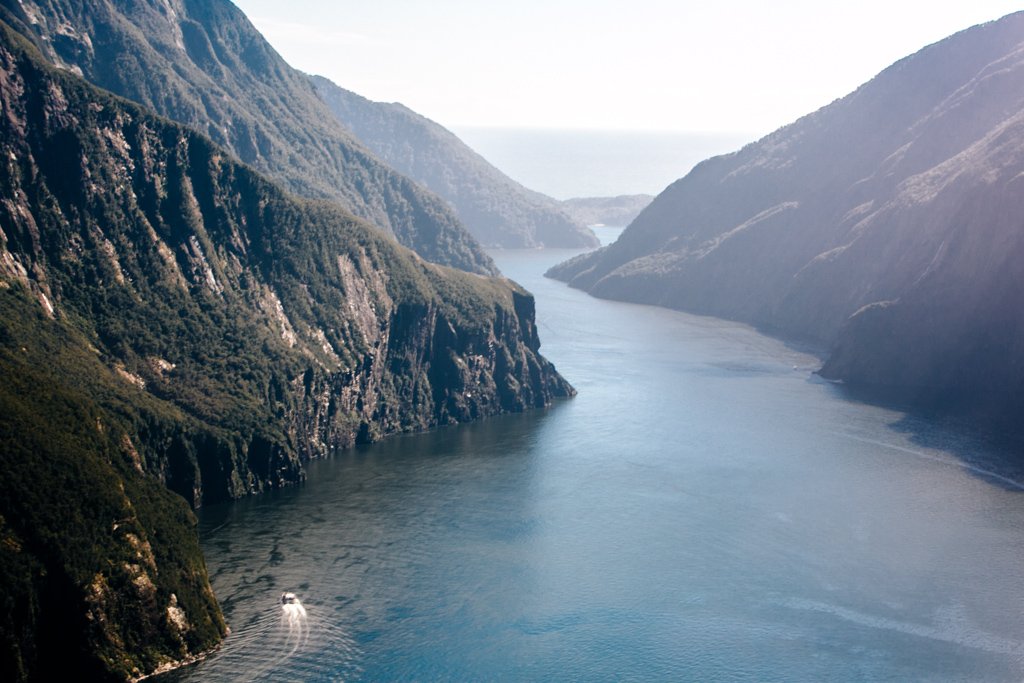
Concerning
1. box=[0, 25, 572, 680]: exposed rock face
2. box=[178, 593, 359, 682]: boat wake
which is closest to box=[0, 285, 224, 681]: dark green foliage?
box=[0, 25, 572, 680]: exposed rock face

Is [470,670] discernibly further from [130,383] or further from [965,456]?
[965,456]

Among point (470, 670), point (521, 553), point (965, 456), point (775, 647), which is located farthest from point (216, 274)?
point (965, 456)

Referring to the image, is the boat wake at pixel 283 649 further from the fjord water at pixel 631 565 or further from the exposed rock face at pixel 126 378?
the exposed rock face at pixel 126 378

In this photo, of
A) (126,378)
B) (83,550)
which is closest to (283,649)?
(83,550)

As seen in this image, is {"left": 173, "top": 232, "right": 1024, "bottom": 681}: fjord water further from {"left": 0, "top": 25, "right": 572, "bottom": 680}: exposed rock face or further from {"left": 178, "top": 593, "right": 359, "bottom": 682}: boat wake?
{"left": 0, "top": 25, "right": 572, "bottom": 680}: exposed rock face

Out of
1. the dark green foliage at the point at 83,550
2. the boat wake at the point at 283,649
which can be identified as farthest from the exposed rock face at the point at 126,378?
the boat wake at the point at 283,649

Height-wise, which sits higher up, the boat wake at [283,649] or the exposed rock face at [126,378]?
the exposed rock face at [126,378]
